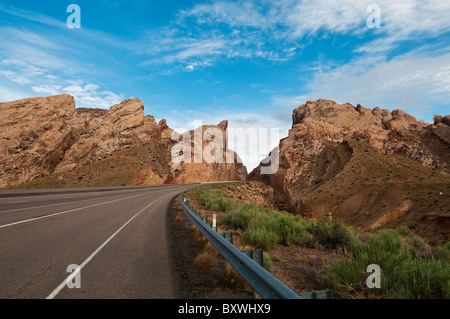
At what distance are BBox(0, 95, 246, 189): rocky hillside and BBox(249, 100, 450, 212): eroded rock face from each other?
118 ft

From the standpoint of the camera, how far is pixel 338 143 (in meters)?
63.2

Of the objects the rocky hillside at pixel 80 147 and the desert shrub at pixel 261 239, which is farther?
the rocky hillside at pixel 80 147

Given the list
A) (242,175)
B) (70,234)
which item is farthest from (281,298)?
(242,175)

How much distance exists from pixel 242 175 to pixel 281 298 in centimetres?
13206

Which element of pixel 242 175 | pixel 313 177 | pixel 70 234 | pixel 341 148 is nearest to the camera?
pixel 70 234

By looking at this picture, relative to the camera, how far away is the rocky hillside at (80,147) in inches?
2393

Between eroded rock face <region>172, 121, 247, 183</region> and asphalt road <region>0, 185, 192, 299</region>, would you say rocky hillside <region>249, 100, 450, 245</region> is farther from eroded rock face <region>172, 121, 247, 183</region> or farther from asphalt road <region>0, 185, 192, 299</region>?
eroded rock face <region>172, 121, 247, 183</region>

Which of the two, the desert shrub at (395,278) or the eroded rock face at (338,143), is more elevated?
the eroded rock face at (338,143)

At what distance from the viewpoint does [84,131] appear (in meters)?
77.6

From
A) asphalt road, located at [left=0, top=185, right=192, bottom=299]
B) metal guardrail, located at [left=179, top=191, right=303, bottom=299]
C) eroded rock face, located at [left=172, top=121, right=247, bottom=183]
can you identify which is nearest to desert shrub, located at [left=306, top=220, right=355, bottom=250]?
metal guardrail, located at [left=179, top=191, right=303, bottom=299]

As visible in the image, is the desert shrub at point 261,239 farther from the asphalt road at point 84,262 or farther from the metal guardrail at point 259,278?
the metal guardrail at point 259,278

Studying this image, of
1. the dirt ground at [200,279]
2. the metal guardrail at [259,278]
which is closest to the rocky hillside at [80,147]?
the dirt ground at [200,279]

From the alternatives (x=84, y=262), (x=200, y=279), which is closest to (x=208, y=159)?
(x=84, y=262)
